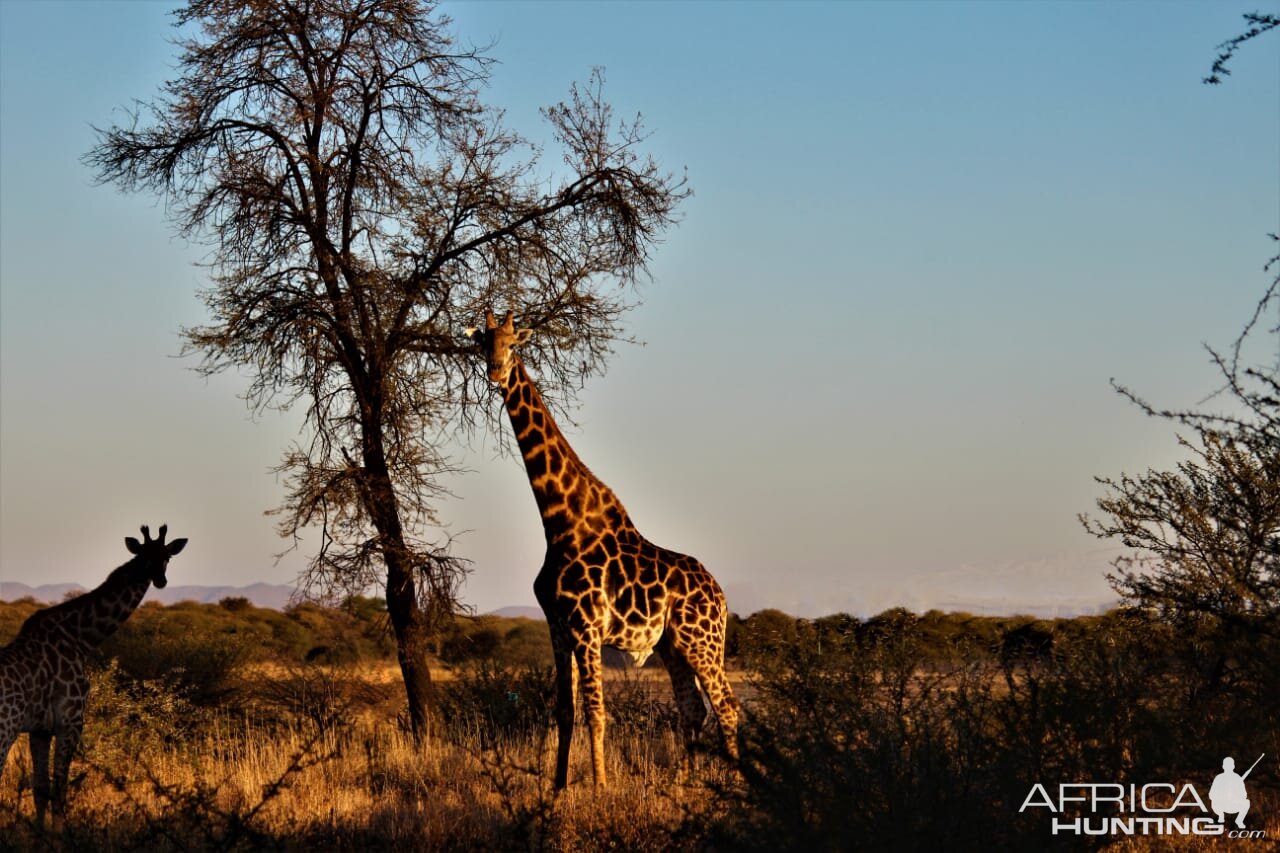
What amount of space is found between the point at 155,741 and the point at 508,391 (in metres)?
7.13

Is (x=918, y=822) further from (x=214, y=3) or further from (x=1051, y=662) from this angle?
(x=214, y=3)

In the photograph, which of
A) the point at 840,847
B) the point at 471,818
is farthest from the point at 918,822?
the point at 471,818

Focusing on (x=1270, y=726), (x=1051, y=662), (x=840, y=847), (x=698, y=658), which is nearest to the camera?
(x=840, y=847)

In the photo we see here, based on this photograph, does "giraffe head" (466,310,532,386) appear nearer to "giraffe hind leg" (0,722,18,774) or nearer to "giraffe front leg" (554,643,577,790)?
"giraffe front leg" (554,643,577,790)

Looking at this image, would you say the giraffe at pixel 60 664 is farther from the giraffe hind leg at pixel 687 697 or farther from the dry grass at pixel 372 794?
the giraffe hind leg at pixel 687 697

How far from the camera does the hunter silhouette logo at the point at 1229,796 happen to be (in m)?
9.38

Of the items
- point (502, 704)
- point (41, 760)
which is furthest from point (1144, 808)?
point (502, 704)

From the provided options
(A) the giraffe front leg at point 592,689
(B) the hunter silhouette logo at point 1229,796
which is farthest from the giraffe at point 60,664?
(B) the hunter silhouette logo at point 1229,796

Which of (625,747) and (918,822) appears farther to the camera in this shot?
(625,747)

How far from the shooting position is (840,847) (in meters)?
7.67

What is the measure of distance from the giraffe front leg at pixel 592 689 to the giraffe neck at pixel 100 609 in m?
4.16

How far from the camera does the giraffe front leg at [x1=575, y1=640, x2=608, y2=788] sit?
12.3m

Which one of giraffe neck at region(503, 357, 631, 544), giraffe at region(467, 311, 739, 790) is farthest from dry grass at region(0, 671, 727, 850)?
giraffe neck at region(503, 357, 631, 544)

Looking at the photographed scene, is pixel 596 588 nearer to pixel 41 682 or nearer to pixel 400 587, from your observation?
pixel 41 682
